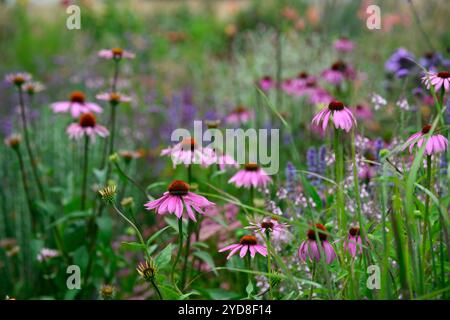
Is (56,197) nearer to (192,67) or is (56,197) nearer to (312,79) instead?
(312,79)

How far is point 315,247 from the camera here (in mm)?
1657

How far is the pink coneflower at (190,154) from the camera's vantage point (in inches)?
79.0

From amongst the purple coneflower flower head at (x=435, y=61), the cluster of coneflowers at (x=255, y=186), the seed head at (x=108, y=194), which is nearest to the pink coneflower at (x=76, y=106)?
the cluster of coneflowers at (x=255, y=186)

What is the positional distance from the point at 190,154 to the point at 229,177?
4.89 ft

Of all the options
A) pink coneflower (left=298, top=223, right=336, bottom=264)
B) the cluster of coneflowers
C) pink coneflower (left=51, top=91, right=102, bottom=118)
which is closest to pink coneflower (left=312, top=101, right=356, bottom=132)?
the cluster of coneflowers

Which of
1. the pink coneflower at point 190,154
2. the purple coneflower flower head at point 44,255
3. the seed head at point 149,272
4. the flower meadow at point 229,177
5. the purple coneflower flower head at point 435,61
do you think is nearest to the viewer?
the seed head at point 149,272

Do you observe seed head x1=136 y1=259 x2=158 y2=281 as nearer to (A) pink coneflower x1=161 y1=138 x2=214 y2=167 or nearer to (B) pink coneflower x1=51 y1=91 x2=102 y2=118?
(A) pink coneflower x1=161 y1=138 x2=214 y2=167

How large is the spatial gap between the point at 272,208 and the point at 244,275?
1.10 feet

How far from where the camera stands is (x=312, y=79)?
11.4 feet

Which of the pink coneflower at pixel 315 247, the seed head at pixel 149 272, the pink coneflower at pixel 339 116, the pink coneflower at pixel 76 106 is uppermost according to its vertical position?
the pink coneflower at pixel 76 106

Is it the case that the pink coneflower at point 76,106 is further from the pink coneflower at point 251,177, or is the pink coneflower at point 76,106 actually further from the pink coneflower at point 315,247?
the pink coneflower at point 315,247

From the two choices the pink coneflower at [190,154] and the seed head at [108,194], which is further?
the pink coneflower at [190,154]

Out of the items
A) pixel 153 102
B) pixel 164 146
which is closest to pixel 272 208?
pixel 164 146

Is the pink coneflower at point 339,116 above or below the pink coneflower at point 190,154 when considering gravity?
above
